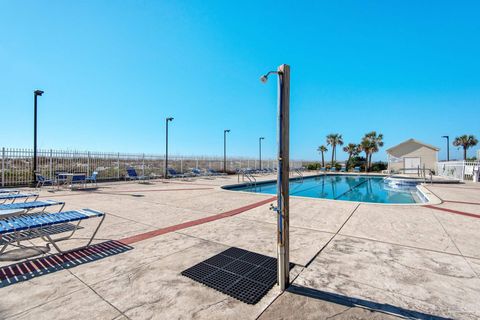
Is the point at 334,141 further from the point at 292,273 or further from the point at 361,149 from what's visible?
the point at 292,273

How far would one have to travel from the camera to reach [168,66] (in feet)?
48.9

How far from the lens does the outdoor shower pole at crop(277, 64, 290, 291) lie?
2.14 m

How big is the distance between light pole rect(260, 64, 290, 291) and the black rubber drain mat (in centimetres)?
27

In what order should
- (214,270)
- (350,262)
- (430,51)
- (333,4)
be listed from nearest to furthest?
(214,270), (350,262), (333,4), (430,51)

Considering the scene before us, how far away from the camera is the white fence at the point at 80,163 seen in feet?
34.0

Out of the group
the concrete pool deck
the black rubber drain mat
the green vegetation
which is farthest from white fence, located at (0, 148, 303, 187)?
the green vegetation

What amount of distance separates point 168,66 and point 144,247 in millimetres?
14494

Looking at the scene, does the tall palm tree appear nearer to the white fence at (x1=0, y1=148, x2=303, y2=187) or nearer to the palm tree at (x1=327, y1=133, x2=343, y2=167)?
the palm tree at (x1=327, y1=133, x2=343, y2=167)

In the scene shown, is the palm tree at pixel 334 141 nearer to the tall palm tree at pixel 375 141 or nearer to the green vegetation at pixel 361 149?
the green vegetation at pixel 361 149

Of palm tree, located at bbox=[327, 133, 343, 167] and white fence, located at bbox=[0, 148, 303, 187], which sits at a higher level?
palm tree, located at bbox=[327, 133, 343, 167]

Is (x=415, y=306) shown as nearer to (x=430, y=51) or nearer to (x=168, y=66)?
(x=168, y=66)

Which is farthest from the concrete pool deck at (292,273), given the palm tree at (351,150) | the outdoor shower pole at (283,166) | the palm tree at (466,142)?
the palm tree at (466,142)

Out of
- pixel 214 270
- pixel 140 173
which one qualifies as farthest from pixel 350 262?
pixel 140 173

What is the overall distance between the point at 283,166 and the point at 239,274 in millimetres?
1369
